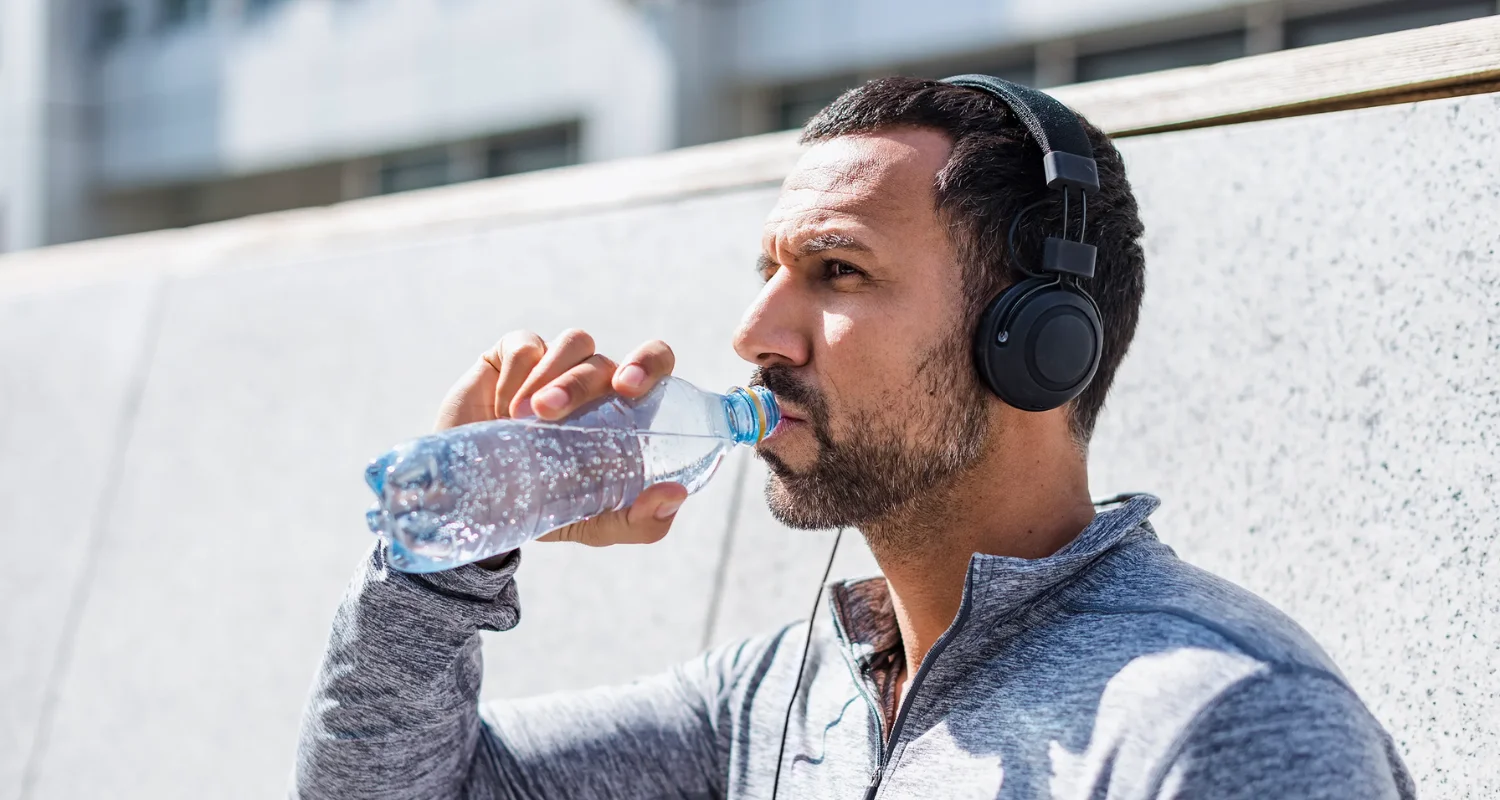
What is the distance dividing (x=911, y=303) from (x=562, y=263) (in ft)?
4.66

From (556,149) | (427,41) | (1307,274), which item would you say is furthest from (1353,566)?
(427,41)

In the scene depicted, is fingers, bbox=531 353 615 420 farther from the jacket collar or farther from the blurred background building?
the blurred background building

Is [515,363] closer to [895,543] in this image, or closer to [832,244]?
[832,244]

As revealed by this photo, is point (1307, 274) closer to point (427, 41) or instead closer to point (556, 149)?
point (556, 149)

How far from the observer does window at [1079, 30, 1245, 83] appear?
27.7 ft

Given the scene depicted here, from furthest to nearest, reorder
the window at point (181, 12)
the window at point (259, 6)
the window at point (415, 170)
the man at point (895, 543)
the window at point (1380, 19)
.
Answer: the window at point (181, 12) → the window at point (259, 6) → the window at point (415, 170) → the window at point (1380, 19) → the man at point (895, 543)

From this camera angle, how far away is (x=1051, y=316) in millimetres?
1503

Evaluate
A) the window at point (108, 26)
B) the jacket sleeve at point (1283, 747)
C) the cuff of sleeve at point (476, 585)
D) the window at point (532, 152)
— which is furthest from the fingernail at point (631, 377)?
the window at point (108, 26)

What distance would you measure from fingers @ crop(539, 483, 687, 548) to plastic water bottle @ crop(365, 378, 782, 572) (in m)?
Result: 0.02

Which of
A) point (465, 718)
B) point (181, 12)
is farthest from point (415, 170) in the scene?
point (465, 718)

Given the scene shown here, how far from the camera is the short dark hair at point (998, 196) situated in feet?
5.28

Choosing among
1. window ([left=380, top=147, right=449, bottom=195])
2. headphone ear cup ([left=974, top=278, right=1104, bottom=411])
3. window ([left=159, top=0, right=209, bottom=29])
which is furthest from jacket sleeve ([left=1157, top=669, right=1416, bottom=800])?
window ([left=159, top=0, right=209, bottom=29])

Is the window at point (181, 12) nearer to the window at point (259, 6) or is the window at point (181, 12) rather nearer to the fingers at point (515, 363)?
the window at point (259, 6)

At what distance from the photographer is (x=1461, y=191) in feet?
5.89
